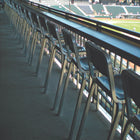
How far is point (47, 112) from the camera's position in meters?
1.99

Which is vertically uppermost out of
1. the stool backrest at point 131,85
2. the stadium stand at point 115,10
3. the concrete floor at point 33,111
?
the stadium stand at point 115,10

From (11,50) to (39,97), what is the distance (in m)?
1.95

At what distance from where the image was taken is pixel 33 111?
2.01m

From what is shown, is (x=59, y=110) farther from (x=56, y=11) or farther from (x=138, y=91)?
(x=56, y=11)

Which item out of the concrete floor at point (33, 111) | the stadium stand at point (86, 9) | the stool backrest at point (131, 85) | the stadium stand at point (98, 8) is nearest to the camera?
the stool backrest at point (131, 85)

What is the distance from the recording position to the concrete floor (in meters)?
1.70

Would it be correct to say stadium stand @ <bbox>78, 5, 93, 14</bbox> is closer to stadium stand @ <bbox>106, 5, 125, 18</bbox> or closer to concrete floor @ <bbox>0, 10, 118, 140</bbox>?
stadium stand @ <bbox>106, 5, 125, 18</bbox>

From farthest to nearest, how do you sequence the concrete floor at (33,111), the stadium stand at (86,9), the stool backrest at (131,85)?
the stadium stand at (86,9) < the concrete floor at (33,111) < the stool backrest at (131,85)

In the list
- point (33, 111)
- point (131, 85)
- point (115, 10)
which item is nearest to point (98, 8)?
point (115, 10)

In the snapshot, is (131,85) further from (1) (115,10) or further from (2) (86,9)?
(1) (115,10)

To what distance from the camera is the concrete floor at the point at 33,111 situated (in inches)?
66.8

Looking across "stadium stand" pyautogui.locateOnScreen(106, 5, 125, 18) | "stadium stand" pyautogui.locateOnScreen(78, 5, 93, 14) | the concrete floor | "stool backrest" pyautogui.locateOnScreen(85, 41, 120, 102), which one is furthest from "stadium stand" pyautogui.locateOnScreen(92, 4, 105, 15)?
"stool backrest" pyautogui.locateOnScreen(85, 41, 120, 102)

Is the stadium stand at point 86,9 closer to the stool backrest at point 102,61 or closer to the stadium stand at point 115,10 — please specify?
the stadium stand at point 115,10

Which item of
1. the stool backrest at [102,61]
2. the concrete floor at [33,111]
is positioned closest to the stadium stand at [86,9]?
the concrete floor at [33,111]
